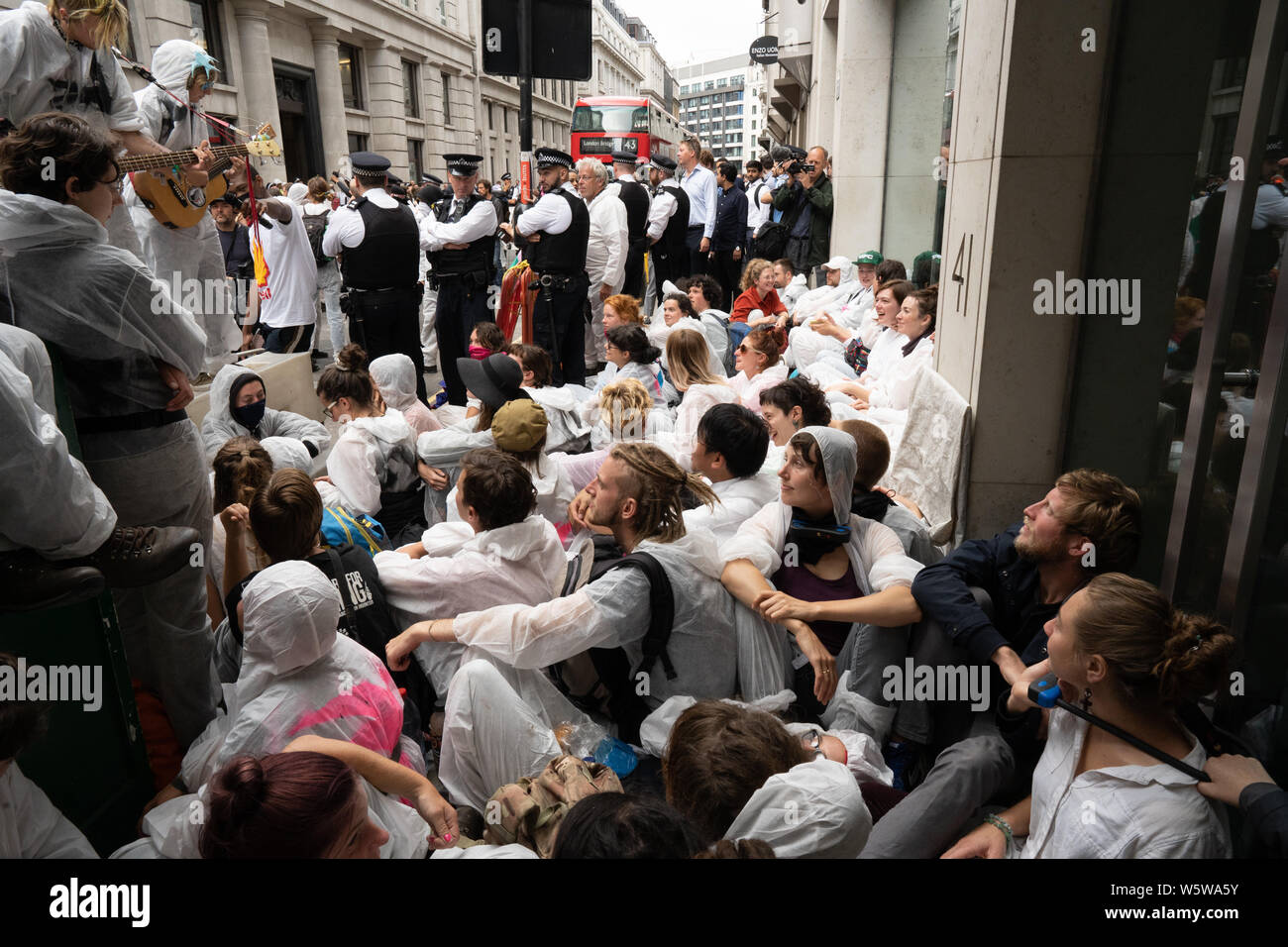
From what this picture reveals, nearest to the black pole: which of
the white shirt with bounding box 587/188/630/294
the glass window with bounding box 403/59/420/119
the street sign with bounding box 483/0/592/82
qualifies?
the street sign with bounding box 483/0/592/82

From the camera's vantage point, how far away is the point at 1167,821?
1771 mm

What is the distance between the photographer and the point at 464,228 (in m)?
7.04

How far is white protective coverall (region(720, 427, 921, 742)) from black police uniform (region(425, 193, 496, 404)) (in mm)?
4881

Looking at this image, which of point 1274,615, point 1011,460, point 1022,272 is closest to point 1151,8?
point 1022,272

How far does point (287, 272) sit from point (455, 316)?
1.68m

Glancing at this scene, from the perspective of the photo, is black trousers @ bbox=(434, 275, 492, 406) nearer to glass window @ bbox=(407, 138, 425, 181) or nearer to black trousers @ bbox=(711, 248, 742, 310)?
black trousers @ bbox=(711, 248, 742, 310)

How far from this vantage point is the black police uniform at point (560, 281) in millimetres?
7227

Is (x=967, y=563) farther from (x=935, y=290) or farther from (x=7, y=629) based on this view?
(x=935, y=290)

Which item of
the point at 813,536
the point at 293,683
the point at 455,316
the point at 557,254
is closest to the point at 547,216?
the point at 557,254

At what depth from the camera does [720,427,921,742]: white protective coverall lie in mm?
2551

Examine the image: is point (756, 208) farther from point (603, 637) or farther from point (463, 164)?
point (603, 637)

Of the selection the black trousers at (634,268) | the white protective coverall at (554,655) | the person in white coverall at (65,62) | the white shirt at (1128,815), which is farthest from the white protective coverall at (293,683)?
the black trousers at (634,268)
